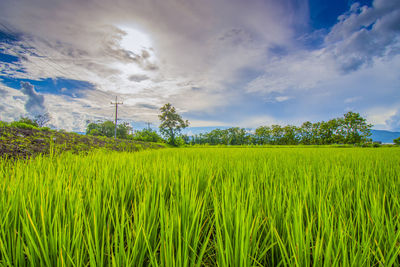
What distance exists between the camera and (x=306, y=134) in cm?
3953

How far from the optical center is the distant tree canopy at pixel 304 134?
31359mm

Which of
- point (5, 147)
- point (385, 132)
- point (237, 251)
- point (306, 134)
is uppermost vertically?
point (385, 132)

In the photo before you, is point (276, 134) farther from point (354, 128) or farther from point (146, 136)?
point (146, 136)

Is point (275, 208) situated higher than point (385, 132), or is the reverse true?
→ point (385, 132)

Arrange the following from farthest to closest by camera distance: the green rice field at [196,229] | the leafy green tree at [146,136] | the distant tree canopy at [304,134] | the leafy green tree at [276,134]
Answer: the leafy green tree at [276,134], the distant tree canopy at [304,134], the leafy green tree at [146,136], the green rice field at [196,229]

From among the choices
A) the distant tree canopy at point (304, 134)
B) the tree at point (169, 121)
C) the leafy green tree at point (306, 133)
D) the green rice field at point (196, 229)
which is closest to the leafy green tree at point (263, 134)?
the distant tree canopy at point (304, 134)

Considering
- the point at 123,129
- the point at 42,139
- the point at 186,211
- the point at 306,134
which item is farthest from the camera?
the point at 123,129

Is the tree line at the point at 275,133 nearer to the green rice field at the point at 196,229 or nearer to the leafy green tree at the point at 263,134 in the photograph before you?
the leafy green tree at the point at 263,134

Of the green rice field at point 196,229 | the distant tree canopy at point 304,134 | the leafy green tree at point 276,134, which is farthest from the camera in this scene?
the leafy green tree at point 276,134

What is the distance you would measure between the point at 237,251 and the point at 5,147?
5036 millimetres

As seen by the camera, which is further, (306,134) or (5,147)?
(306,134)

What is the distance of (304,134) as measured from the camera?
131 ft

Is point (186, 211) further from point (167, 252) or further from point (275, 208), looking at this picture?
point (275, 208)

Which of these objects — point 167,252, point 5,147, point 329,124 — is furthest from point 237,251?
point 329,124
